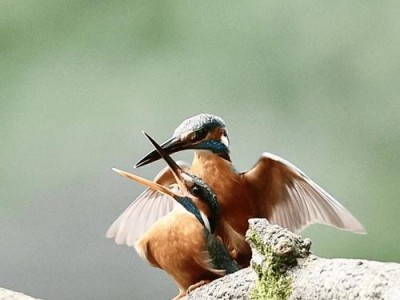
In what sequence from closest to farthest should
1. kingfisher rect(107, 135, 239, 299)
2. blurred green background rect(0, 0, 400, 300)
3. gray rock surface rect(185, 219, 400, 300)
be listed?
gray rock surface rect(185, 219, 400, 300), kingfisher rect(107, 135, 239, 299), blurred green background rect(0, 0, 400, 300)

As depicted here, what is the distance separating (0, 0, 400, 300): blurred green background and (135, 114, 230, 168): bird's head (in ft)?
0.81

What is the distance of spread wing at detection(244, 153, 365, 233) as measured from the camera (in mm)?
910

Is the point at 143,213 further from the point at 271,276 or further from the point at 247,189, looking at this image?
the point at 271,276

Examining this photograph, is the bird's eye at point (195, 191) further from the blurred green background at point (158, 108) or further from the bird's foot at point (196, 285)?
the blurred green background at point (158, 108)

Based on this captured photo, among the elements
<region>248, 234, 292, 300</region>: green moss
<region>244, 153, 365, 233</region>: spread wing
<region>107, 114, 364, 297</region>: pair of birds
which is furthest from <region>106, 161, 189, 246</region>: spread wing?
<region>248, 234, 292, 300</region>: green moss

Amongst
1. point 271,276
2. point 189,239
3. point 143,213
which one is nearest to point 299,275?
point 271,276

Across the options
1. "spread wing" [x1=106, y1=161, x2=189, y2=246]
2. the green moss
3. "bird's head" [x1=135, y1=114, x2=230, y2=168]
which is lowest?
the green moss

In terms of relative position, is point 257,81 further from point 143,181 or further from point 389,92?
point 143,181

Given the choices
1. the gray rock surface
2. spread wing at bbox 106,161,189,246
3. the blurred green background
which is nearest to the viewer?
the gray rock surface

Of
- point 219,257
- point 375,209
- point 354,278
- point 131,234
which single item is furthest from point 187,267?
point 375,209

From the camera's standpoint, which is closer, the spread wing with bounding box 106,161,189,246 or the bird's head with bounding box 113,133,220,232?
the bird's head with bounding box 113,133,220,232

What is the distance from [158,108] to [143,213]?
0.89ft

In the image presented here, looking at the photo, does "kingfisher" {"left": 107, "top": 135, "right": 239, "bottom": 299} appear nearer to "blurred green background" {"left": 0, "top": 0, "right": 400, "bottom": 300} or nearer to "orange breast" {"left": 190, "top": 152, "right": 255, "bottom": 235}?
"orange breast" {"left": 190, "top": 152, "right": 255, "bottom": 235}

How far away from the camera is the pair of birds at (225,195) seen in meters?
0.86
